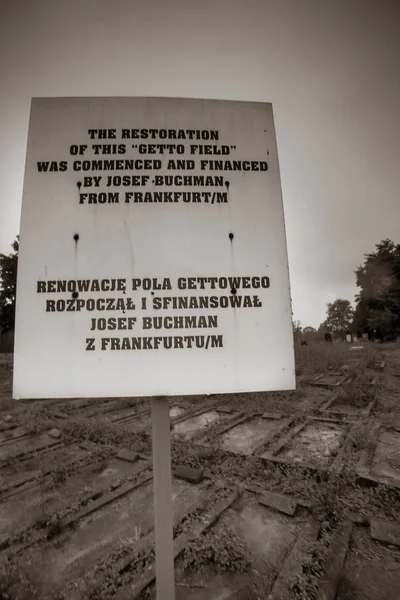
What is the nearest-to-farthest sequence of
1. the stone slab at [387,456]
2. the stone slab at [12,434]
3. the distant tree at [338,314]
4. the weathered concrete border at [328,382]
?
the stone slab at [387,456], the stone slab at [12,434], the weathered concrete border at [328,382], the distant tree at [338,314]

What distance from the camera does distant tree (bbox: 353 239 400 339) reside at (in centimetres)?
3525

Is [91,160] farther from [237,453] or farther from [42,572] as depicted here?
[237,453]

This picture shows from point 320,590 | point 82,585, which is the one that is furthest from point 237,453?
point 82,585

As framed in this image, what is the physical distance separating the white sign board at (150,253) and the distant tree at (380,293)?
39.7 meters

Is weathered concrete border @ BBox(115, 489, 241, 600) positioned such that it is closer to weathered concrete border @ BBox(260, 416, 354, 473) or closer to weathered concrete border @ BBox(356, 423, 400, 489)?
weathered concrete border @ BBox(260, 416, 354, 473)

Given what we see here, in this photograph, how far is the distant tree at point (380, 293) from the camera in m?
35.2

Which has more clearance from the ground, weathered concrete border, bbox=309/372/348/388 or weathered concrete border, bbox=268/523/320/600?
weathered concrete border, bbox=309/372/348/388

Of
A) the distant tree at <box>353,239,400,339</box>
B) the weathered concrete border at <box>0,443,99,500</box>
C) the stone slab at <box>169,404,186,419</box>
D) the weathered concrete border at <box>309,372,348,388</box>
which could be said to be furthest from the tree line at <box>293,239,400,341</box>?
the weathered concrete border at <box>0,443,99,500</box>

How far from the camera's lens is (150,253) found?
1559 mm

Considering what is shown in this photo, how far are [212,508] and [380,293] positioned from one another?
41555 mm

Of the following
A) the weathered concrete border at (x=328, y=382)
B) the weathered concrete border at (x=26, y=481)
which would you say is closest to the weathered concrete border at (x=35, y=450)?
the weathered concrete border at (x=26, y=481)

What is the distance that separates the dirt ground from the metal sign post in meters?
0.88

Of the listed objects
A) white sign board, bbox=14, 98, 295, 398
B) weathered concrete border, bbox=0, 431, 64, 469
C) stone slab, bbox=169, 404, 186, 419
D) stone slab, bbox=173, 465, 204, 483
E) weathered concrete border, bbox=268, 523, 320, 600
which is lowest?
weathered concrete border, bbox=268, 523, 320, 600

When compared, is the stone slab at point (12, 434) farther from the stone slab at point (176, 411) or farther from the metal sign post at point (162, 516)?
the metal sign post at point (162, 516)
